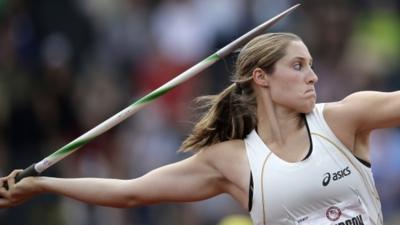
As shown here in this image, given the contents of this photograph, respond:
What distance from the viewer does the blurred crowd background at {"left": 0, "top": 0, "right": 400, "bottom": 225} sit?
13.5 m

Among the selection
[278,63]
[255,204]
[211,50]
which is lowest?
[211,50]

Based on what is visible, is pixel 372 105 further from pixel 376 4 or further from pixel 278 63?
pixel 376 4

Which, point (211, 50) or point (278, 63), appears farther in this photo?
point (211, 50)

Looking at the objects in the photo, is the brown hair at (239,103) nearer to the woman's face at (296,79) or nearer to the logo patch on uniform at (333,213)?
the woman's face at (296,79)

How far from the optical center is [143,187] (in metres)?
8.16

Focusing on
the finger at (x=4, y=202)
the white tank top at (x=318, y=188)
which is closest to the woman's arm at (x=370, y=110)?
the white tank top at (x=318, y=188)

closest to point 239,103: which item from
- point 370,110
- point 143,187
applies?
point 143,187

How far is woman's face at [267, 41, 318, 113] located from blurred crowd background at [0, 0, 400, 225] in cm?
516

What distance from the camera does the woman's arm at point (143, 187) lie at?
807 cm

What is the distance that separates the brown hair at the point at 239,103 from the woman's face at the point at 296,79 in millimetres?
50

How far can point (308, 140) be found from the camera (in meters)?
7.73

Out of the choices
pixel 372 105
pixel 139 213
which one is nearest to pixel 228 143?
pixel 372 105

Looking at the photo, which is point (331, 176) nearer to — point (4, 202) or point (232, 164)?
point (232, 164)

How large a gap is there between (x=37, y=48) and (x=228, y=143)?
266 inches
